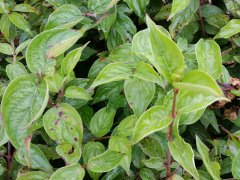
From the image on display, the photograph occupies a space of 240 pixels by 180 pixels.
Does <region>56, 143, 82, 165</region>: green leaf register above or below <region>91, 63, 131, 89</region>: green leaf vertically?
below

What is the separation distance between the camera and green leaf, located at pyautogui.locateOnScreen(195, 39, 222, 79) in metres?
0.86

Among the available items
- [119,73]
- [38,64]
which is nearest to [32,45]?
[38,64]

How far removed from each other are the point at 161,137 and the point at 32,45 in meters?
0.38

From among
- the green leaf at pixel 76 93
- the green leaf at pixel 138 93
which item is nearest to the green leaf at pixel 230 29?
the green leaf at pixel 138 93

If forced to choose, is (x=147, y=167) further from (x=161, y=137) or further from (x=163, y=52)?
(x=163, y=52)

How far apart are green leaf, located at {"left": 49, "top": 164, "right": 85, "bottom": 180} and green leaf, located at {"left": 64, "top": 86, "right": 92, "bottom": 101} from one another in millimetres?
154

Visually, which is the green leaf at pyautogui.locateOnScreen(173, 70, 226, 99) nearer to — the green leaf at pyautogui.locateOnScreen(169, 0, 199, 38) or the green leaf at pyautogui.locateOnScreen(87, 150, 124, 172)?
the green leaf at pyautogui.locateOnScreen(87, 150, 124, 172)

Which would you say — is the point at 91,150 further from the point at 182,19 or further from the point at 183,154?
the point at 182,19

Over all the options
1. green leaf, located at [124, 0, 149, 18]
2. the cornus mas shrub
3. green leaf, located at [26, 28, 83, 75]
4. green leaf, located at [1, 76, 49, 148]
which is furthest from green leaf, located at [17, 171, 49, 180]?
green leaf, located at [124, 0, 149, 18]

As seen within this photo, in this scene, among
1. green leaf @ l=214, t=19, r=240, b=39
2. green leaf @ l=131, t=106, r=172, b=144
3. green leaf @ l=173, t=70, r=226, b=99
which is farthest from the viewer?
green leaf @ l=214, t=19, r=240, b=39

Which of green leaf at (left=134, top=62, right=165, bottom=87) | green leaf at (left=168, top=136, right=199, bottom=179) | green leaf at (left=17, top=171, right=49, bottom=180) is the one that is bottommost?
green leaf at (left=17, top=171, right=49, bottom=180)

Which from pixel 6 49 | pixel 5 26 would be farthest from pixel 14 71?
pixel 5 26

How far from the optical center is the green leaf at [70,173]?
0.84 m

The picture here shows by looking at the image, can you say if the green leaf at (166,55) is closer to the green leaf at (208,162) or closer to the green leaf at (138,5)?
the green leaf at (208,162)
